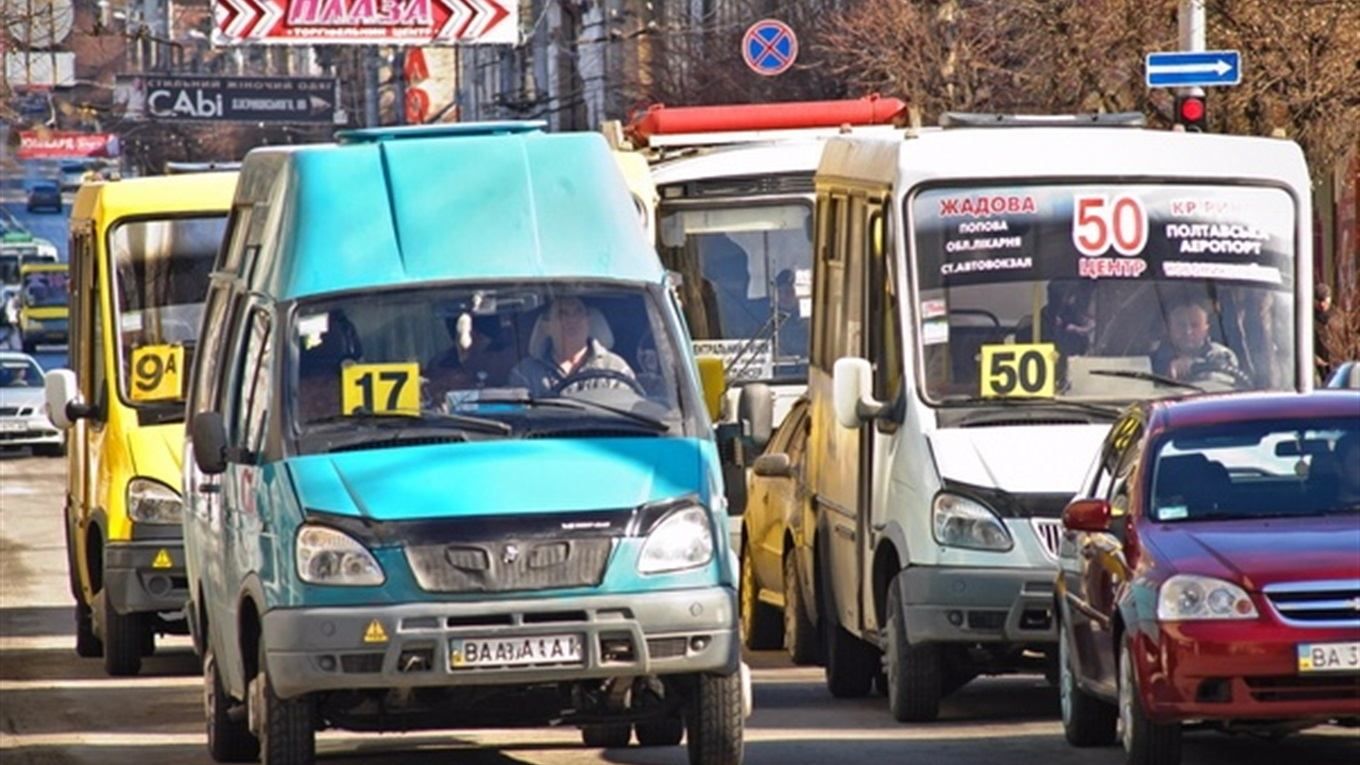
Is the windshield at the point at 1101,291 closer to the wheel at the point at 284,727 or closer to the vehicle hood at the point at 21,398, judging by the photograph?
the wheel at the point at 284,727

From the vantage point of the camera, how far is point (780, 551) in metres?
19.6

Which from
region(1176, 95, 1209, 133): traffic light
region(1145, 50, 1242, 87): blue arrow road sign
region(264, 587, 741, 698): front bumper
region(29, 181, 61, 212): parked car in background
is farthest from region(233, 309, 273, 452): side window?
region(29, 181, 61, 212): parked car in background

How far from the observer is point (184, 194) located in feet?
68.5

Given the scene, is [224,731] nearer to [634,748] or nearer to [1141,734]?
[634,748]

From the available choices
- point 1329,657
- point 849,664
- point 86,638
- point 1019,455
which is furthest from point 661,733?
point 86,638

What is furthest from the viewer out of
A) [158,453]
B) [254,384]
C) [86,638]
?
[86,638]

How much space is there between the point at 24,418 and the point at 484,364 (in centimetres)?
4005

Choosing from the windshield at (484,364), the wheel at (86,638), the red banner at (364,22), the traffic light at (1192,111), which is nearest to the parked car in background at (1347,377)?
the windshield at (484,364)

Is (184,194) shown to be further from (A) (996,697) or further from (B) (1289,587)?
(B) (1289,587)

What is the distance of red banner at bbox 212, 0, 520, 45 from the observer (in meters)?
47.4

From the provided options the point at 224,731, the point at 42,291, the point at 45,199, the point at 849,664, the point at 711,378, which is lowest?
the point at 45,199

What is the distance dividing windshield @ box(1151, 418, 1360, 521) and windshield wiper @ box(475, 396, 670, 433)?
1.84 metres

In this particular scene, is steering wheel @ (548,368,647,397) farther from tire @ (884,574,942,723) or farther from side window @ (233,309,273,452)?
tire @ (884,574,942,723)

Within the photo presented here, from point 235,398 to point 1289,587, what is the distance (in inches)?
172
